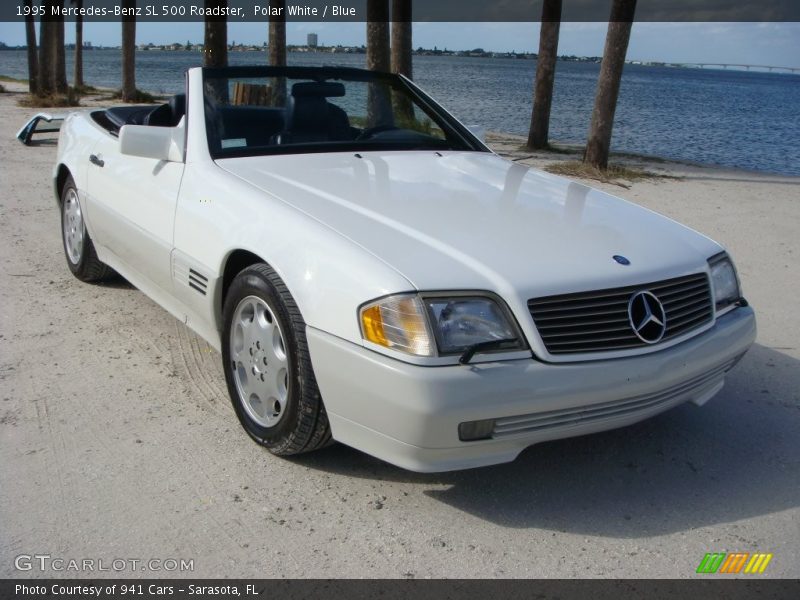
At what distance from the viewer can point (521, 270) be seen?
2.87 m

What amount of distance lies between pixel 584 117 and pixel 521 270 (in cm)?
2976

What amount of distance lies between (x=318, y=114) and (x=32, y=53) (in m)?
27.9

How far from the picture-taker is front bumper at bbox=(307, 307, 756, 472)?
8.64 ft

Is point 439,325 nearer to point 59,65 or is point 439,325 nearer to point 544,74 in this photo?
point 544,74

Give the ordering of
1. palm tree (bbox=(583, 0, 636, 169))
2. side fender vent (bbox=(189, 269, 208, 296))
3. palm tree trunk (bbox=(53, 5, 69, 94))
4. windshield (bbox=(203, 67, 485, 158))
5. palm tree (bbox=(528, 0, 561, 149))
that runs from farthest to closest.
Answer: palm tree trunk (bbox=(53, 5, 69, 94)) → palm tree (bbox=(528, 0, 561, 149)) → palm tree (bbox=(583, 0, 636, 169)) → windshield (bbox=(203, 67, 485, 158)) → side fender vent (bbox=(189, 269, 208, 296))

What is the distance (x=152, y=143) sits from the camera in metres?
3.97

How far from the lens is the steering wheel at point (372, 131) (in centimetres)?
451

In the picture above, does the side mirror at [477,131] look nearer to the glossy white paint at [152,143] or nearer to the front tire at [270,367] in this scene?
the glossy white paint at [152,143]

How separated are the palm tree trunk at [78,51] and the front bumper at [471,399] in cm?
3180

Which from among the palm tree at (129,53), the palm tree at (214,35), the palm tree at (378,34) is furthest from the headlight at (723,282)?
the palm tree at (129,53)

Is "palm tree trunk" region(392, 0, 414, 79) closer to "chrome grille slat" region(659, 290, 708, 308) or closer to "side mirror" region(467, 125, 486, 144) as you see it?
"side mirror" region(467, 125, 486, 144)

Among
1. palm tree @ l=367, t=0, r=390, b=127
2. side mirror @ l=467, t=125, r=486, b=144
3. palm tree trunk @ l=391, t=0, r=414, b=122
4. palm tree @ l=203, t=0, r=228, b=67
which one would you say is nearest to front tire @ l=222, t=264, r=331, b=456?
side mirror @ l=467, t=125, r=486, b=144

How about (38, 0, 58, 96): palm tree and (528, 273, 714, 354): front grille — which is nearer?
(528, 273, 714, 354): front grille

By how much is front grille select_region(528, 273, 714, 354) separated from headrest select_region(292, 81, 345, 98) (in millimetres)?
2130
